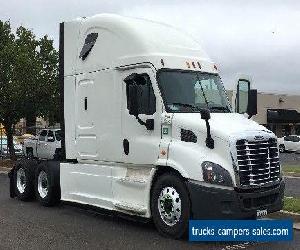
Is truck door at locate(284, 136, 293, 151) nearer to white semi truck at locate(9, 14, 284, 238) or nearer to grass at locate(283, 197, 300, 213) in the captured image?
grass at locate(283, 197, 300, 213)

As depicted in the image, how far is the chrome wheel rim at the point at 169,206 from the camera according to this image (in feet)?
26.4

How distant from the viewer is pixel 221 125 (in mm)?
8062

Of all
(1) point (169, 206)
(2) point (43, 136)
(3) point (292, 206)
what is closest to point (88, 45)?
(1) point (169, 206)

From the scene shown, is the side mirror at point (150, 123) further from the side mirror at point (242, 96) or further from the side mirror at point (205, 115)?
the side mirror at point (242, 96)

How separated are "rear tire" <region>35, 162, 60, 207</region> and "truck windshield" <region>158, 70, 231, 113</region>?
3894 millimetres

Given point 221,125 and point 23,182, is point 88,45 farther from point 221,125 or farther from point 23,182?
point 23,182

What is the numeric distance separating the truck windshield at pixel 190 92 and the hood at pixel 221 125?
0.25m

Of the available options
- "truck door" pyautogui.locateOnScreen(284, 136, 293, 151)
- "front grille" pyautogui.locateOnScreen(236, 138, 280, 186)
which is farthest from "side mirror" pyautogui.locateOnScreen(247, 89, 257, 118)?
"truck door" pyautogui.locateOnScreen(284, 136, 293, 151)

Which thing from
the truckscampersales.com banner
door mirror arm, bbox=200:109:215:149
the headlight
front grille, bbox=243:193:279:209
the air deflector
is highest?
the air deflector

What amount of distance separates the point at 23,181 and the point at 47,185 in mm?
1517

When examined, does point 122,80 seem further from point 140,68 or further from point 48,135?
point 48,135

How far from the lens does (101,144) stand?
9.83 metres

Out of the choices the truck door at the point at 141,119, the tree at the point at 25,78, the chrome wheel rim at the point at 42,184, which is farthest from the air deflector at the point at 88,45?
the tree at the point at 25,78

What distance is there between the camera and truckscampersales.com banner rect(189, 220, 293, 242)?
719 centimetres
